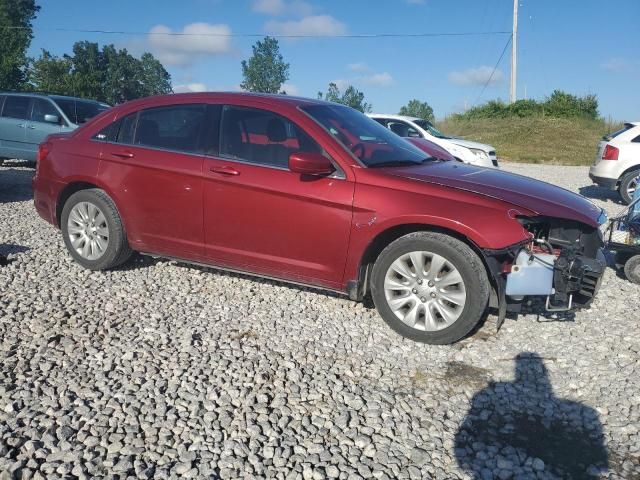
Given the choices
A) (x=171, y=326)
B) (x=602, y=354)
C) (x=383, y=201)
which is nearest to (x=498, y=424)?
(x=602, y=354)

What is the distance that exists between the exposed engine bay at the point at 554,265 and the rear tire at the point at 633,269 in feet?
5.41

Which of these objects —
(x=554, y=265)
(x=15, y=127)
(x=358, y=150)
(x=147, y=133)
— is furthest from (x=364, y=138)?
(x=15, y=127)

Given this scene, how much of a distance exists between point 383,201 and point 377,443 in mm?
1865

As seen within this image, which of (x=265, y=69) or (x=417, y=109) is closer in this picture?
(x=265, y=69)

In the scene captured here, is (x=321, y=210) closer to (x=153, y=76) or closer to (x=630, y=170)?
(x=630, y=170)

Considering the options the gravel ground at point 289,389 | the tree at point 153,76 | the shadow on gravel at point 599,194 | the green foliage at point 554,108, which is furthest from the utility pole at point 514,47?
the tree at point 153,76

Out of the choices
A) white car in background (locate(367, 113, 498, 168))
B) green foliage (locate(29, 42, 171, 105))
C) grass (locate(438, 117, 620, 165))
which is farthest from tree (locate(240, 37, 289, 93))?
white car in background (locate(367, 113, 498, 168))

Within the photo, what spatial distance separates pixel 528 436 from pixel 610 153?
9.92 meters

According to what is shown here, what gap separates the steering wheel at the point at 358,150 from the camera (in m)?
4.49

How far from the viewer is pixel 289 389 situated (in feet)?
11.3

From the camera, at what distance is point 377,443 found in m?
2.92

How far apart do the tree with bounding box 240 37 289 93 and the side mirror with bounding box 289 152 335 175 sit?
72.7 meters

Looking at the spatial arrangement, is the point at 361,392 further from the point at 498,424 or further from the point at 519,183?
the point at 519,183

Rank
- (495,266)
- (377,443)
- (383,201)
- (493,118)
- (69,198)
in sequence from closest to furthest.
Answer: (377,443), (495,266), (383,201), (69,198), (493,118)
